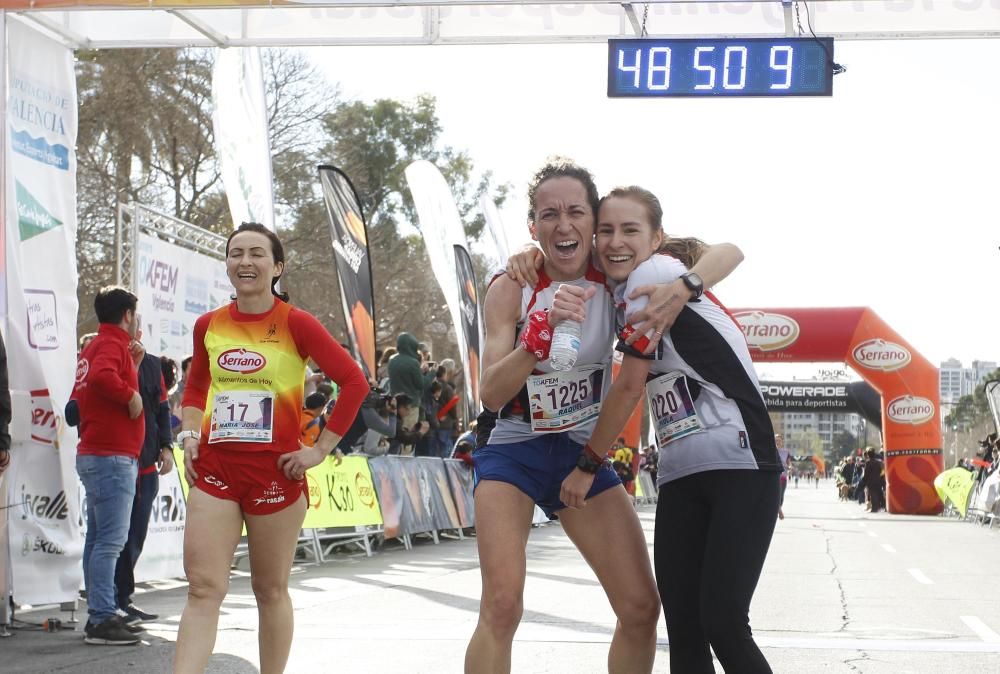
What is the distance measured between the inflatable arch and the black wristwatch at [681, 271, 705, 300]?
30271 millimetres

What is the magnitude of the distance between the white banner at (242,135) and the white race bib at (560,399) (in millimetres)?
11997

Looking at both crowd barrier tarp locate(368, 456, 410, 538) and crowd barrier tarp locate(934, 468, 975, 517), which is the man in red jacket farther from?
crowd barrier tarp locate(934, 468, 975, 517)

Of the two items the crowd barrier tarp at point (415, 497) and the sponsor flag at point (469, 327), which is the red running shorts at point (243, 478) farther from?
the sponsor flag at point (469, 327)

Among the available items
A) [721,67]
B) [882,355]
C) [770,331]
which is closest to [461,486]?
[721,67]

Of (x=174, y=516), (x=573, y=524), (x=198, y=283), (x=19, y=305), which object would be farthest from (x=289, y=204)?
(x=573, y=524)

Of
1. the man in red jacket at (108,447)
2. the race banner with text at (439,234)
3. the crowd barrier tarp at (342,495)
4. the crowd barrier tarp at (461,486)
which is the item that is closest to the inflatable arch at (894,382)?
the race banner with text at (439,234)

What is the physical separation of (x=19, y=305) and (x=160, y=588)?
3.56m

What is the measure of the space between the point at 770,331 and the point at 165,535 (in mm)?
26325

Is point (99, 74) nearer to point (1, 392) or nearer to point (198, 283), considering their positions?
point (198, 283)

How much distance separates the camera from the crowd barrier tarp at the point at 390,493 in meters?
16.1

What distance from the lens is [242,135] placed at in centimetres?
1658

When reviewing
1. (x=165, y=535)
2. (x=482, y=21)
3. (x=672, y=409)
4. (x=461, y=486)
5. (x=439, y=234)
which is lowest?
(x=461, y=486)

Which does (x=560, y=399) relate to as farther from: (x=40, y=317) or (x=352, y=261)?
(x=352, y=261)

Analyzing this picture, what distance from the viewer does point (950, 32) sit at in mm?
9258
